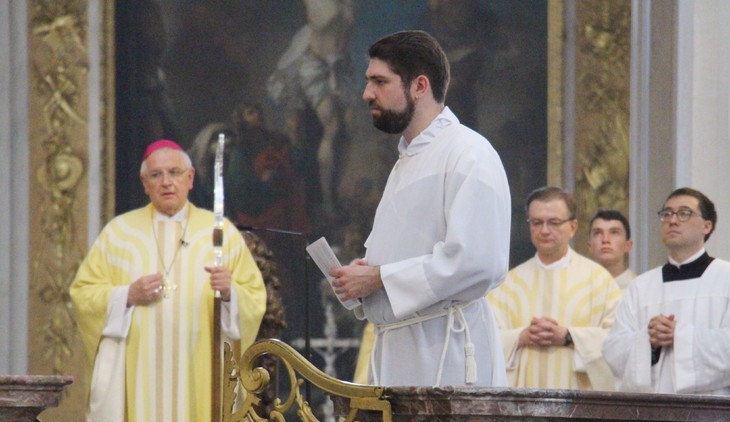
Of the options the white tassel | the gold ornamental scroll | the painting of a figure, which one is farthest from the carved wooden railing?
the painting of a figure

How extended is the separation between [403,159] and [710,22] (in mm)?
5880

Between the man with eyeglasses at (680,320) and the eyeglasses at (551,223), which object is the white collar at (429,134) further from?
the eyeglasses at (551,223)

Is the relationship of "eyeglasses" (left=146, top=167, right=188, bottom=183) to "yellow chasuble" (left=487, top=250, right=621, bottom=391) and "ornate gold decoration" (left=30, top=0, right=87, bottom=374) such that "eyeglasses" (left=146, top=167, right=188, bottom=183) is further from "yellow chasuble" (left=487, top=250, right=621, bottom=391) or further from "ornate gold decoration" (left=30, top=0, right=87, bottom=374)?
"ornate gold decoration" (left=30, top=0, right=87, bottom=374)

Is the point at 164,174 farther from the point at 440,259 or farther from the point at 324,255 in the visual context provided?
the point at 440,259

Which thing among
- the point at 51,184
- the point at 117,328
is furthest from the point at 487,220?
the point at 51,184

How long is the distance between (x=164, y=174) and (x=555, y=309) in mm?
2399

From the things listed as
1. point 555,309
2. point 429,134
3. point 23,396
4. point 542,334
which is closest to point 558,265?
point 555,309

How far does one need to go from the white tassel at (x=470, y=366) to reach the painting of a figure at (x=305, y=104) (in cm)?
704

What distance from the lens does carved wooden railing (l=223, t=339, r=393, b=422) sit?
4.02 meters

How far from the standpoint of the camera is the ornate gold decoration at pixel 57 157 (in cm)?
1148

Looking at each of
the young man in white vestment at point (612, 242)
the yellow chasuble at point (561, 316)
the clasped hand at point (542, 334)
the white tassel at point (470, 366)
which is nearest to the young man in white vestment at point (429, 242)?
the white tassel at point (470, 366)

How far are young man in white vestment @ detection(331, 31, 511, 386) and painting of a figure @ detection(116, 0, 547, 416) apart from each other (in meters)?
6.86

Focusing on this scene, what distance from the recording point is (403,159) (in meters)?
5.16

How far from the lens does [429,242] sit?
4.95 meters
